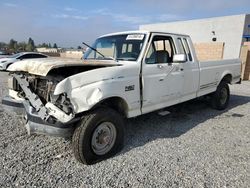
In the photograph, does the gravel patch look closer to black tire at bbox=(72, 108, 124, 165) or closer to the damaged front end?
black tire at bbox=(72, 108, 124, 165)

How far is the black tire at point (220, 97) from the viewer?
6.34 m

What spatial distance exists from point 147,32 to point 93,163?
258cm

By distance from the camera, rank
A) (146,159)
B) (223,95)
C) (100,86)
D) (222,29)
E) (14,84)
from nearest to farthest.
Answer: (100,86) → (146,159) → (14,84) → (223,95) → (222,29)

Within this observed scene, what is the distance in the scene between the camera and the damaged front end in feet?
10.0

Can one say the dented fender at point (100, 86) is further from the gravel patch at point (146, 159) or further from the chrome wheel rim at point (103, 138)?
the gravel patch at point (146, 159)

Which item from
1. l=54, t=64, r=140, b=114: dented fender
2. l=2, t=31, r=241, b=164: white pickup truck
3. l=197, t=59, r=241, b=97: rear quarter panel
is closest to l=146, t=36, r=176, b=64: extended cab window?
l=2, t=31, r=241, b=164: white pickup truck

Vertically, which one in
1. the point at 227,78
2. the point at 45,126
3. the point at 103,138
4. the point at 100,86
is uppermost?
the point at 100,86

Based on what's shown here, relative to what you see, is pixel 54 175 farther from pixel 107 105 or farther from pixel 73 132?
pixel 107 105

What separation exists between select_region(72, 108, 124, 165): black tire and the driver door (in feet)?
2.50

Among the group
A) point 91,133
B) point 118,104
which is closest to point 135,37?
point 118,104

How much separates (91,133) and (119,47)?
1.98 metres

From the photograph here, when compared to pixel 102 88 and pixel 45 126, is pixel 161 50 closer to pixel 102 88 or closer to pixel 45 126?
pixel 102 88

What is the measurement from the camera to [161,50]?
4.68 metres

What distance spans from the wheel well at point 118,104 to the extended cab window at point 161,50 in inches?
37.0
